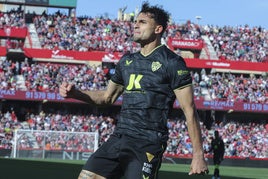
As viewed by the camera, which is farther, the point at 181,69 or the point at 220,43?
the point at 220,43

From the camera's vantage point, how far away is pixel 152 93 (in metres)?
7.31

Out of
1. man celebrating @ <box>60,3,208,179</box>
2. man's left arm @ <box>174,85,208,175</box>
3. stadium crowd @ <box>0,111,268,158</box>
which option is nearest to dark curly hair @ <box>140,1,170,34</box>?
man celebrating @ <box>60,3,208,179</box>

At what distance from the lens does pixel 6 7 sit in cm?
6150

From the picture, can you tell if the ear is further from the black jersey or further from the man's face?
the black jersey

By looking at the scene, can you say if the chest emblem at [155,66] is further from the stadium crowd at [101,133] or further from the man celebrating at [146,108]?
the stadium crowd at [101,133]

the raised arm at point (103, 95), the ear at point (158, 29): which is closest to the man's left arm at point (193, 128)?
the ear at point (158, 29)

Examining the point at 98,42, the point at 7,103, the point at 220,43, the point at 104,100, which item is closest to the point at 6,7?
the point at 98,42

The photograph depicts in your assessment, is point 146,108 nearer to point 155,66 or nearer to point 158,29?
point 155,66

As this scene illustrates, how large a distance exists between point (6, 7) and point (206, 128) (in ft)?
74.6

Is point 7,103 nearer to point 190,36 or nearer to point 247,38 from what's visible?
point 190,36

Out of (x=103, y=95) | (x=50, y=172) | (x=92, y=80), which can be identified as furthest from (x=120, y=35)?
(x=103, y=95)

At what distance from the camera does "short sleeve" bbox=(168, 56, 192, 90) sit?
713cm

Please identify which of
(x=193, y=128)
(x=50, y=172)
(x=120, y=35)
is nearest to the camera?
(x=193, y=128)

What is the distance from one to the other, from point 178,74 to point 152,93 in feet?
1.24
